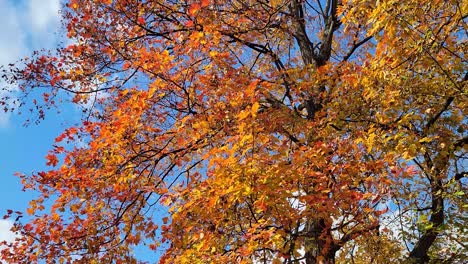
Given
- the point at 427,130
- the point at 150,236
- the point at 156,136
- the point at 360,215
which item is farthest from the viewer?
the point at 156,136

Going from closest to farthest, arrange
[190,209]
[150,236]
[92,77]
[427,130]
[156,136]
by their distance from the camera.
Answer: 1. [190,209]
2. [427,130]
3. [150,236]
4. [156,136]
5. [92,77]

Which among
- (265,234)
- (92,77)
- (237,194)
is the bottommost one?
(265,234)

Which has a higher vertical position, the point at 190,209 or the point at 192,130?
the point at 192,130

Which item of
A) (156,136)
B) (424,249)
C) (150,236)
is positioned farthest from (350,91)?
(150,236)

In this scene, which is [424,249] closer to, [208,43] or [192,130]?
[192,130]

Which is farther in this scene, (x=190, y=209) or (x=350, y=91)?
(x=350, y=91)

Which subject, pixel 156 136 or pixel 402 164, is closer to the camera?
pixel 402 164

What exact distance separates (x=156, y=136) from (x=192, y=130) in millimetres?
1323

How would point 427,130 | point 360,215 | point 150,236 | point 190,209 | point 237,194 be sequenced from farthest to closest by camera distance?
1. point 150,236
2. point 427,130
3. point 360,215
4. point 190,209
5. point 237,194

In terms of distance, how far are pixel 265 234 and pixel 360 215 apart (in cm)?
212

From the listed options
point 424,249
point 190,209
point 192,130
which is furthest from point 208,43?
point 424,249

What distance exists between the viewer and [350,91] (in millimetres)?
9672

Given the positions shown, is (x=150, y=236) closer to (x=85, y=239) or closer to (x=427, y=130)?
(x=85, y=239)

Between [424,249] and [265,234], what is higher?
[424,249]
